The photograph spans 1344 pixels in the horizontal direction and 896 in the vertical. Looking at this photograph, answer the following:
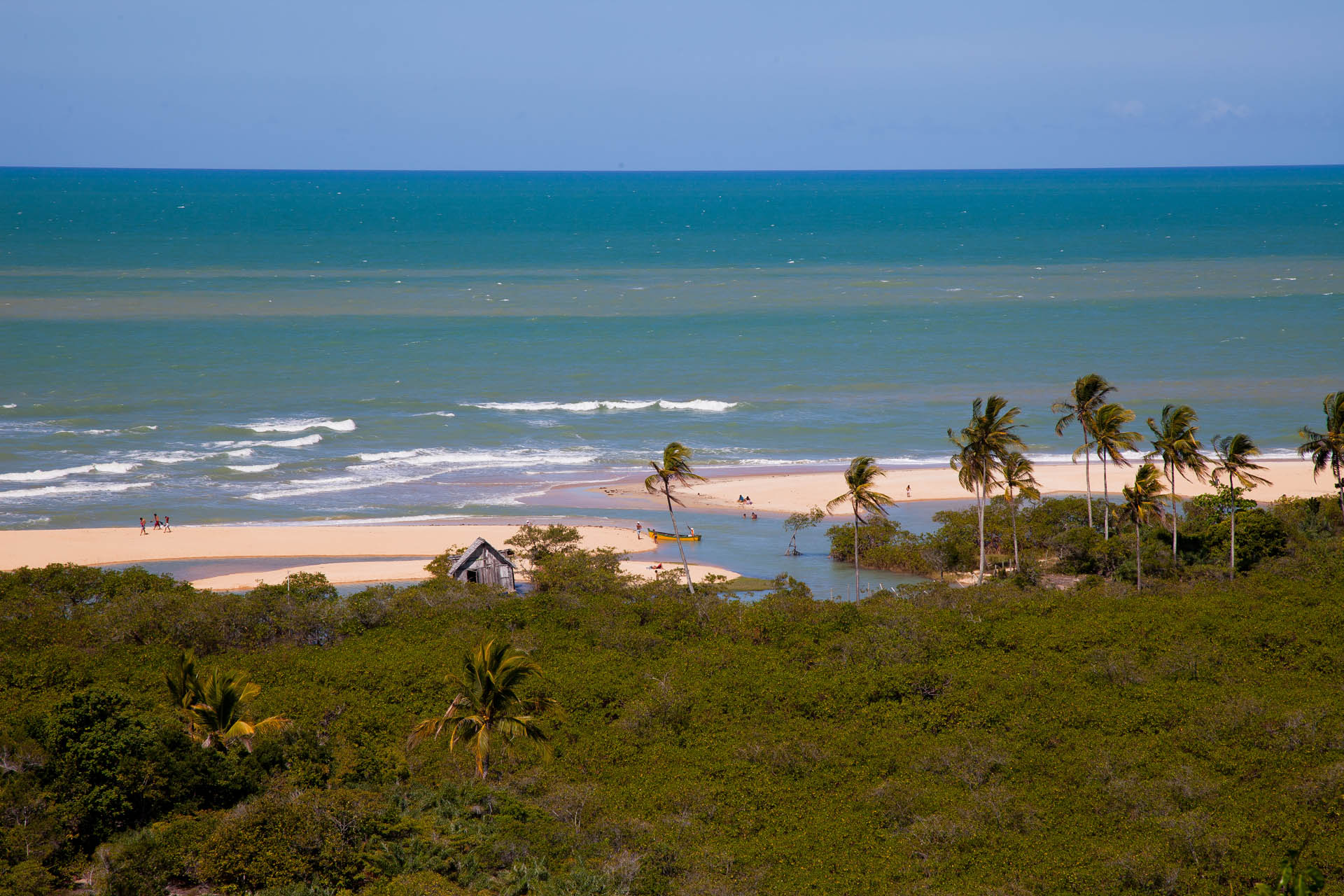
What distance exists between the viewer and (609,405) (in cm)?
7338

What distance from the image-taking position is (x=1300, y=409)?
6850 cm

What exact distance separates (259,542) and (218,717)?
2759 cm

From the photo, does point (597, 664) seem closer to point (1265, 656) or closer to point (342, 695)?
point (342, 695)

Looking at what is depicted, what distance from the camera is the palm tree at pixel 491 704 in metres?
20.5

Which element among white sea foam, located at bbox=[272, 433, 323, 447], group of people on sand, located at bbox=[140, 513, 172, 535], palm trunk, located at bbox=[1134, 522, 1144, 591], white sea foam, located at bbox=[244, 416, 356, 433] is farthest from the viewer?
white sea foam, located at bbox=[244, 416, 356, 433]

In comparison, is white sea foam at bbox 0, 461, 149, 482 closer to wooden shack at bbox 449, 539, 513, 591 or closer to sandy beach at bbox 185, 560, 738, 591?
sandy beach at bbox 185, 560, 738, 591

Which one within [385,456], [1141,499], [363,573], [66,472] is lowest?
[363,573]

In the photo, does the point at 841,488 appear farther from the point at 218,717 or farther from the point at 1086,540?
the point at 218,717

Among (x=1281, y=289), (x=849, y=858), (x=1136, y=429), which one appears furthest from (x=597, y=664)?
(x=1281, y=289)

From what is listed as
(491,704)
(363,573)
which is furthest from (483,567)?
(491,704)

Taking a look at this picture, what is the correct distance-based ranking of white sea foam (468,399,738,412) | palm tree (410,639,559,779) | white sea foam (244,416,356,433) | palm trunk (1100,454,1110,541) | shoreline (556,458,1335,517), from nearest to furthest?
palm tree (410,639,559,779), palm trunk (1100,454,1110,541), shoreline (556,458,1335,517), white sea foam (244,416,356,433), white sea foam (468,399,738,412)

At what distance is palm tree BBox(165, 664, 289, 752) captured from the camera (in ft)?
69.7

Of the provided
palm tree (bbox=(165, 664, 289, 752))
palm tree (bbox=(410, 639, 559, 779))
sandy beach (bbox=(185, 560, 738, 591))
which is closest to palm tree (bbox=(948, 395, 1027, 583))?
sandy beach (bbox=(185, 560, 738, 591))

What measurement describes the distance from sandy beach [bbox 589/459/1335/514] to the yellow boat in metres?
5.18
